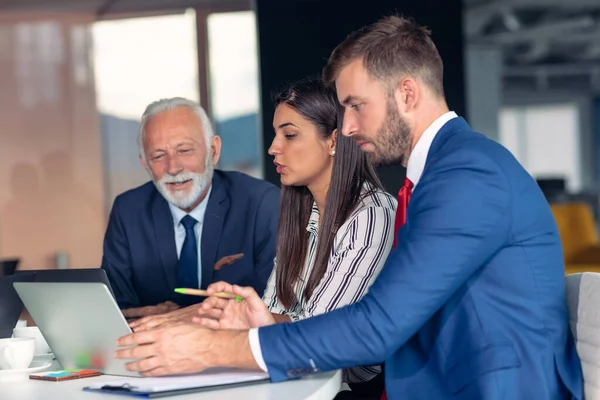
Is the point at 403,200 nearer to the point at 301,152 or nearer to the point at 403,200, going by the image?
the point at 403,200

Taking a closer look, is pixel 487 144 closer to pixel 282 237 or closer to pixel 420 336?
pixel 420 336

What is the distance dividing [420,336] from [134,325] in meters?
0.69

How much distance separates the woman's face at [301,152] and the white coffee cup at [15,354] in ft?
Answer: 3.00

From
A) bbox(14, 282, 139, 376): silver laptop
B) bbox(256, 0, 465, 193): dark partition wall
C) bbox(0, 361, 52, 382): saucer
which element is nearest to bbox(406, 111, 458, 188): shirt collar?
bbox(14, 282, 139, 376): silver laptop

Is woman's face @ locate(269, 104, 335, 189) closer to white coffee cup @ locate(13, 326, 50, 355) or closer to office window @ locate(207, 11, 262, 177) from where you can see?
white coffee cup @ locate(13, 326, 50, 355)

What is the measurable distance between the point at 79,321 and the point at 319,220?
0.92 metres

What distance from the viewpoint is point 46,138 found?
18.1 feet

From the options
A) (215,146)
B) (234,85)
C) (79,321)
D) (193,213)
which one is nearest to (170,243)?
(193,213)

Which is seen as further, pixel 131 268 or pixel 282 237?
pixel 131 268

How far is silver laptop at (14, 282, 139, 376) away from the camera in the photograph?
1763 mm

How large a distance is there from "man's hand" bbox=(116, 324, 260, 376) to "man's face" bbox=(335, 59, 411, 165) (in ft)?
1.78

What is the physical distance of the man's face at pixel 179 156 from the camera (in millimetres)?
3273

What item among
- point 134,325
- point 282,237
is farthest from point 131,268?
point 134,325

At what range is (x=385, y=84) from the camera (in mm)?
1908
